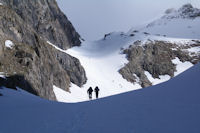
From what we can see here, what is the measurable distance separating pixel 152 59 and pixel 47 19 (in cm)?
3475

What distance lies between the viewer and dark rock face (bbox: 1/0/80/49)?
6372cm

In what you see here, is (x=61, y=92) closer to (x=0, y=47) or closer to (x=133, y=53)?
(x=0, y=47)

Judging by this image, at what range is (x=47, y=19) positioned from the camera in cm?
7406

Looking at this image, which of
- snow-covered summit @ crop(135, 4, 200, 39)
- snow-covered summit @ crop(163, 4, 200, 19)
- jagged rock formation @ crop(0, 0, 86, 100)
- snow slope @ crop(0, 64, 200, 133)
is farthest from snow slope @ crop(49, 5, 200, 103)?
snow-covered summit @ crop(163, 4, 200, 19)

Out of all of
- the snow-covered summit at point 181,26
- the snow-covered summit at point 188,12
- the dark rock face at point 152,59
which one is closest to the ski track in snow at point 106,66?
the dark rock face at point 152,59

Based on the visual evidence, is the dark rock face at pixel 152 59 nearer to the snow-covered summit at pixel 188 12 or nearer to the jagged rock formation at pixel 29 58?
the jagged rock formation at pixel 29 58

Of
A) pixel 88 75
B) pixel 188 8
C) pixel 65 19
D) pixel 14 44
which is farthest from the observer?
pixel 188 8

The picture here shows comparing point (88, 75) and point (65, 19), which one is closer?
point (88, 75)

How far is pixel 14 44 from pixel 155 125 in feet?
88.8

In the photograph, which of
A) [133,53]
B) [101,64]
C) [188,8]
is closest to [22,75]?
[101,64]

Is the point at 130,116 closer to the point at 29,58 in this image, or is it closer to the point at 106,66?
the point at 29,58

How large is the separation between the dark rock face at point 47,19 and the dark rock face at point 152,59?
832 inches

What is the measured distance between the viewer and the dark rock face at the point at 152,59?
71.5 m

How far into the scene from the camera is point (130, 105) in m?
12.9
